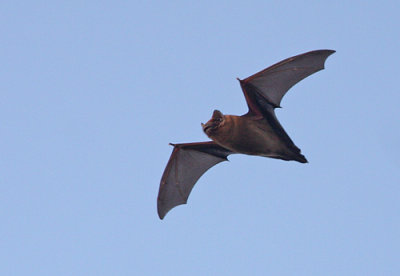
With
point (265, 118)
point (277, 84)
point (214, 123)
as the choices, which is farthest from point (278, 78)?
point (214, 123)

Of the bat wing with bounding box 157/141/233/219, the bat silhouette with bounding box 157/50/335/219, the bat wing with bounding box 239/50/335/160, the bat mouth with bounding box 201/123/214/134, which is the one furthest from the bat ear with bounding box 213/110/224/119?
the bat wing with bounding box 157/141/233/219

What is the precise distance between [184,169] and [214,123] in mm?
3608

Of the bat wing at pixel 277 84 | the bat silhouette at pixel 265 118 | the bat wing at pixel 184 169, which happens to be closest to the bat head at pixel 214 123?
the bat silhouette at pixel 265 118

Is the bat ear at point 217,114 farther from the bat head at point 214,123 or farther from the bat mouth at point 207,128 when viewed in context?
the bat mouth at point 207,128

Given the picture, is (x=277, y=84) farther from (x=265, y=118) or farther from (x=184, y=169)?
(x=184, y=169)

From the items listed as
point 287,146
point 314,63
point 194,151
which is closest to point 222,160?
point 194,151

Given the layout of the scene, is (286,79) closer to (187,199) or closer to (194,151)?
(194,151)

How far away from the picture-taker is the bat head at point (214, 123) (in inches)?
776

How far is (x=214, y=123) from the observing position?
19.8 m

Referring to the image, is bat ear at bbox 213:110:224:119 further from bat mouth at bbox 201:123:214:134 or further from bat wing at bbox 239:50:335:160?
bat wing at bbox 239:50:335:160

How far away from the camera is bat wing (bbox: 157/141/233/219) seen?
891 inches

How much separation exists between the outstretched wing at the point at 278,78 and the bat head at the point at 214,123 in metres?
1.55

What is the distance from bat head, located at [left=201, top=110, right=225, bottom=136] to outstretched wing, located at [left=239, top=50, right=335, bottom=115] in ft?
5.07

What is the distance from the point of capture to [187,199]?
77.3ft
